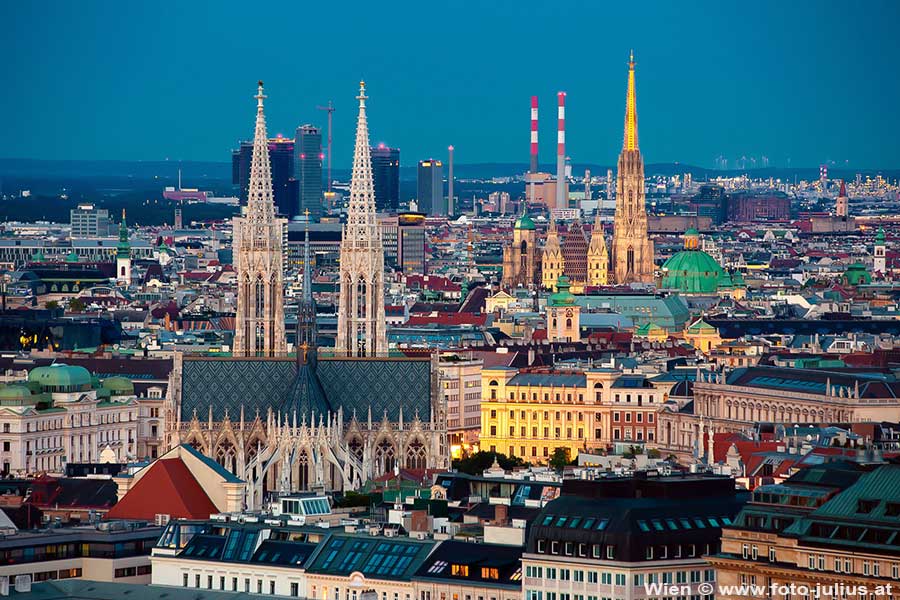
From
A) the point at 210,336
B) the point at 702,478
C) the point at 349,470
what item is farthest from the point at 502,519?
the point at 210,336

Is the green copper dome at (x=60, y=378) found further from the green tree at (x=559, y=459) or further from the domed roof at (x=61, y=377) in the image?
the green tree at (x=559, y=459)

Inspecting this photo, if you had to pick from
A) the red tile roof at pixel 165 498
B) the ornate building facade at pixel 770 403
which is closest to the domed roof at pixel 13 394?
the ornate building facade at pixel 770 403

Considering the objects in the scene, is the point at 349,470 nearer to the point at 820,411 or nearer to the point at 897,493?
the point at 820,411

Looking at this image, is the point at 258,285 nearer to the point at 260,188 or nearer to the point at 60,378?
the point at 260,188

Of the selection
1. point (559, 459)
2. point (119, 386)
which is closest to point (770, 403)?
point (559, 459)

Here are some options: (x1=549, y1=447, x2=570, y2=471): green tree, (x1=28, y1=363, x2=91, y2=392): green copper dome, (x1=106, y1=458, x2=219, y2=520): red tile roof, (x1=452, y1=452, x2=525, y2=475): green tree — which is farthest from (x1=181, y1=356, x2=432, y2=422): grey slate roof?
(x1=106, y1=458, x2=219, y2=520): red tile roof
